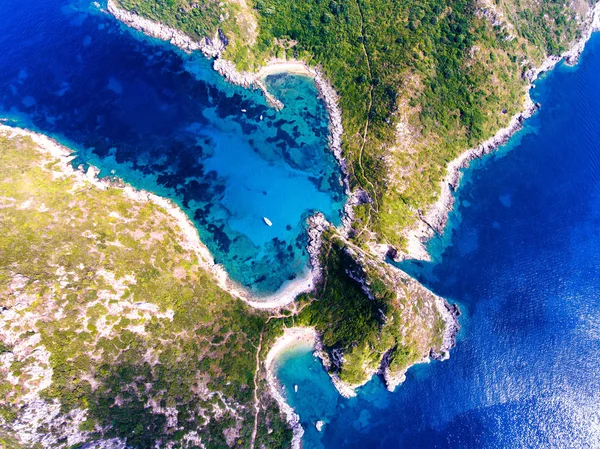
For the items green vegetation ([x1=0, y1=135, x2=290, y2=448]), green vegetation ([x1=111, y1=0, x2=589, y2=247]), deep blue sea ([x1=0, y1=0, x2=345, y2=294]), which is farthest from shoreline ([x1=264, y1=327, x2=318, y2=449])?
green vegetation ([x1=111, y1=0, x2=589, y2=247])

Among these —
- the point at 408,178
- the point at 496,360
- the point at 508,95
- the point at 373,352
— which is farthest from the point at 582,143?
the point at 373,352

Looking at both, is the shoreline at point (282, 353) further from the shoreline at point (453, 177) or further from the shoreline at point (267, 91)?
the shoreline at point (453, 177)

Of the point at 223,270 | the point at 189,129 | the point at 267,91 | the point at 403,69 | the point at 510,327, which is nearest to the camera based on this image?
the point at 510,327

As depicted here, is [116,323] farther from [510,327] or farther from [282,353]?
[510,327]

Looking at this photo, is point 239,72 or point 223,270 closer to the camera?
point 223,270

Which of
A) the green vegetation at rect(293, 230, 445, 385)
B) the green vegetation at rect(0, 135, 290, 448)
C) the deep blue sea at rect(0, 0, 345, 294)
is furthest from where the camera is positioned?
the deep blue sea at rect(0, 0, 345, 294)

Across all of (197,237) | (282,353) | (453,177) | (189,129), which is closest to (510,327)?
(453,177)

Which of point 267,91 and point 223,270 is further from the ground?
point 267,91

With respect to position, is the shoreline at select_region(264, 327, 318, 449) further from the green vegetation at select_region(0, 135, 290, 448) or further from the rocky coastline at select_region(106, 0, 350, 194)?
the rocky coastline at select_region(106, 0, 350, 194)
